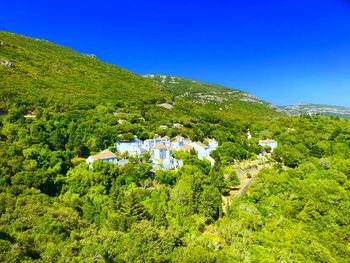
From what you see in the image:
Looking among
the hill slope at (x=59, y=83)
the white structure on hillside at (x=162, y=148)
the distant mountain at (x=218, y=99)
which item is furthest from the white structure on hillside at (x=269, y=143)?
the distant mountain at (x=218, y=99)

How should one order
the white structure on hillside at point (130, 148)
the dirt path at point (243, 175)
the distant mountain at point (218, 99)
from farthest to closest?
the distant mountain at point (218, 99)
the white structure on hillside at point (130, 148)
the dirt path at point (243, 175)

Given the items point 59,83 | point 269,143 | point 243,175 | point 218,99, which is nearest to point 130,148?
point 243,175

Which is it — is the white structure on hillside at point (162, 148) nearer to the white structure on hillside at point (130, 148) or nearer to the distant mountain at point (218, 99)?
the white structure on hillside at point (130, 148)

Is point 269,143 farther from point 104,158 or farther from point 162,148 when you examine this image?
point 104,158

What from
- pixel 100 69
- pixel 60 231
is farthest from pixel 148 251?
pixel 100 69

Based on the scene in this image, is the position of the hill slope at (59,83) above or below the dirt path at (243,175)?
above

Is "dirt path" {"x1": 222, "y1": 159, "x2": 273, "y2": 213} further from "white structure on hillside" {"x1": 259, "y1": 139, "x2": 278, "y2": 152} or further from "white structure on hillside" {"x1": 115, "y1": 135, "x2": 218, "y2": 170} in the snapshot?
"white structure on hillside" {"x1": 259, "y1": 139, "x2": 278, "y2": 152}

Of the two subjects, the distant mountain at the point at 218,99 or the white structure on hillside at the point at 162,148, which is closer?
the white structure on hillside at the point at 162,148
